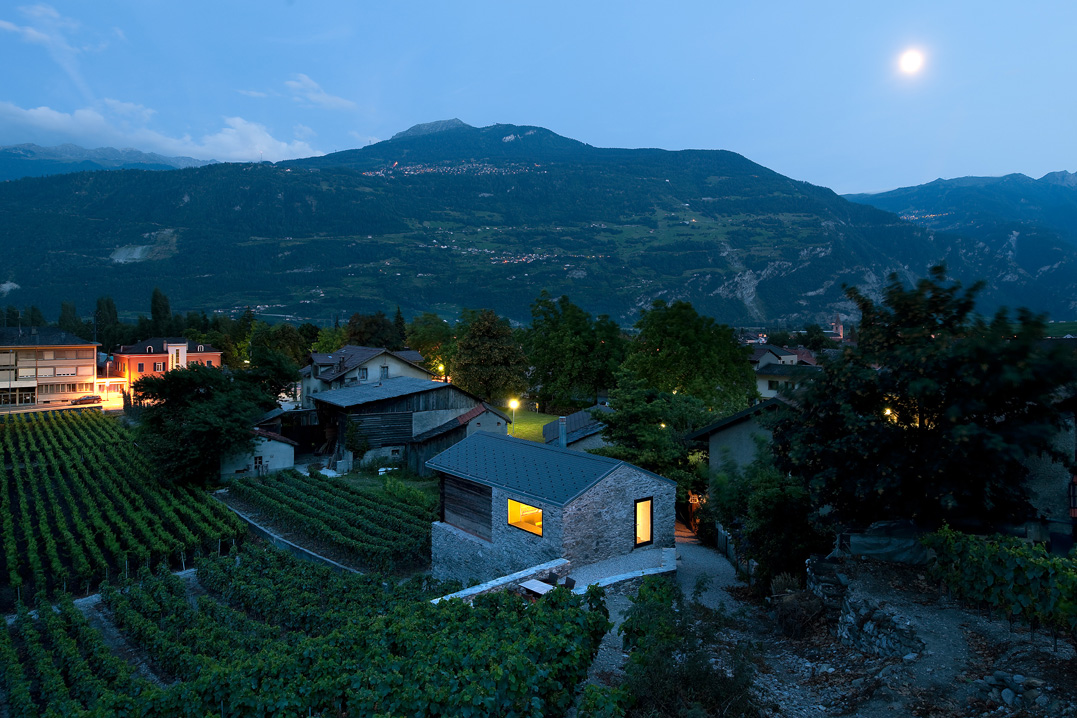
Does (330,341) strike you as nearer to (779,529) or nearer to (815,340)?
(815,340)

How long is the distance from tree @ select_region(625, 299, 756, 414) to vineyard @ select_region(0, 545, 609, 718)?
24012 mm

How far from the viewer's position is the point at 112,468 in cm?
3900

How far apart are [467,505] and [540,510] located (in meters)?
3.47

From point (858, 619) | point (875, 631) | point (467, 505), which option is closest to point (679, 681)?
point (875, 631)

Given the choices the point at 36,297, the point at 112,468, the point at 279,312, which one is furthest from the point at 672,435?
the point at 36,297

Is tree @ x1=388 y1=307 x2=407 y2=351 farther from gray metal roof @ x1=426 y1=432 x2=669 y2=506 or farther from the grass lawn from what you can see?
gray metal roof @ x1=426 y1=432 x2=669 y2=506

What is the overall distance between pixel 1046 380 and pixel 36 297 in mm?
252986

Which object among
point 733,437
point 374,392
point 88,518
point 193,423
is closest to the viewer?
point 733,437

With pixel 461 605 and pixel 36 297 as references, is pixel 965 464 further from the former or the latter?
pixel 36 297

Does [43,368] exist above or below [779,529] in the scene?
below

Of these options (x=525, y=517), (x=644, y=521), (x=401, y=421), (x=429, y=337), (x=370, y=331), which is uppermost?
(x=370, y=331)

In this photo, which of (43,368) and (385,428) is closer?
(385,428)

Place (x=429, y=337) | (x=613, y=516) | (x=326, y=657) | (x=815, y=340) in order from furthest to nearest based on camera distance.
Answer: (x=815, y=340)
(x=429, y=337)
(x=613, y=516)
(x=326, y=657)

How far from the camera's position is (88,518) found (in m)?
30.3
